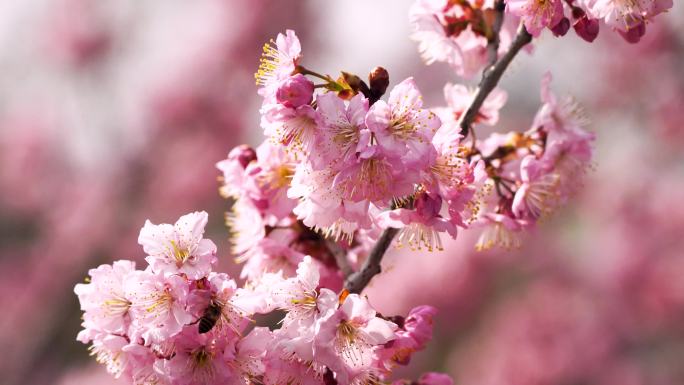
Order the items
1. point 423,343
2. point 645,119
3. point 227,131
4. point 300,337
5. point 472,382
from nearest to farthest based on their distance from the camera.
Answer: point 300,337
point 423,343
point 645,119
point 472,382
point 227,131

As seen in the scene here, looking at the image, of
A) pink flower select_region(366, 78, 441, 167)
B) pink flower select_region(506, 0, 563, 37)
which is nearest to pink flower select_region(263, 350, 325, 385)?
pink flower select_region(366, 78, 441, 167)

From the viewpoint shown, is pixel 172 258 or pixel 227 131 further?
pixel 227 131

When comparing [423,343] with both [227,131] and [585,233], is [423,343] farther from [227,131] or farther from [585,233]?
[585,233]

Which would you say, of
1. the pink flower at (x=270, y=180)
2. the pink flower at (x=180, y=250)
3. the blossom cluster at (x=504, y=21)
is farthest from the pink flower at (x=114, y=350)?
the blossom cluster at (x=504, y=21)

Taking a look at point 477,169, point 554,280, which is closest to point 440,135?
point 477,169

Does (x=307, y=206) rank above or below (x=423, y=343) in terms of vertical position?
above

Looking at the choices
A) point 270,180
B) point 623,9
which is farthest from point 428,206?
point 623,9

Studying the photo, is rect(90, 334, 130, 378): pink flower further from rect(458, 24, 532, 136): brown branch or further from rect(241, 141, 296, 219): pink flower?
rect(458, 24, 532, 136): brown branch

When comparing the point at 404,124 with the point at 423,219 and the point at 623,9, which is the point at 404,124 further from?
the point at 623,9
